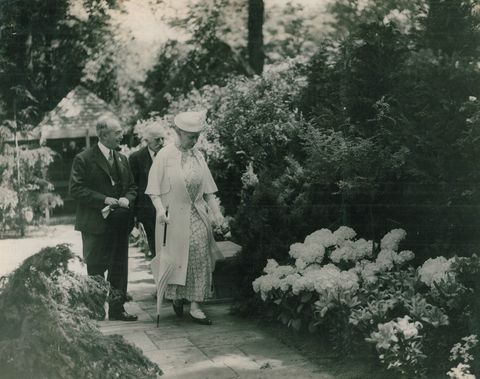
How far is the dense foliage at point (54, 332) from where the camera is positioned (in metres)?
3.59

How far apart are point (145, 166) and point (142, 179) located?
166 millimetres

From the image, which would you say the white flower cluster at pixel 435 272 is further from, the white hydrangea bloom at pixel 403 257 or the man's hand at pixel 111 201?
the man's hand at pixel 111 201

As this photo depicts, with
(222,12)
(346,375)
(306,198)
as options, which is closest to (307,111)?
(306,198)

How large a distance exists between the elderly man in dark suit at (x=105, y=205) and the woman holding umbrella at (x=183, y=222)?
412 millimetres

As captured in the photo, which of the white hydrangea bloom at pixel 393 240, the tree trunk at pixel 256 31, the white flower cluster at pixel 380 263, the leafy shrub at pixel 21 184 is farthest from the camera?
the tree trunk at pixel 256 31

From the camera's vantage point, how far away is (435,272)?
473cm

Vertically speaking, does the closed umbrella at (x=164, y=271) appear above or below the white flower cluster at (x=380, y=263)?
below

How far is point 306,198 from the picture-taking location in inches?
256

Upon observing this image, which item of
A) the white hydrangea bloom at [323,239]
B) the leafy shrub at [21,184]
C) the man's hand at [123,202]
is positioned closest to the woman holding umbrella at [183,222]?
the man's hand at [123,202]

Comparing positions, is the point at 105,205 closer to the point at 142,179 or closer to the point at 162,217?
the point at 162,217

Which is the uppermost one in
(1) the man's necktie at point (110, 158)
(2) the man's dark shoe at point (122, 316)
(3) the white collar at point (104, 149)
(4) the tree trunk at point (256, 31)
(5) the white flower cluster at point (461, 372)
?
(4) the tree trunk at point (256, 31)

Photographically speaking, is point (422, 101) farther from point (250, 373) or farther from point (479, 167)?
point (250, 373)

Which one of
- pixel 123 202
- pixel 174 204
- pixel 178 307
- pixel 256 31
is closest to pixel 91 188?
pixel 123 202

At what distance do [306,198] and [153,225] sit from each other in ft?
6.18
